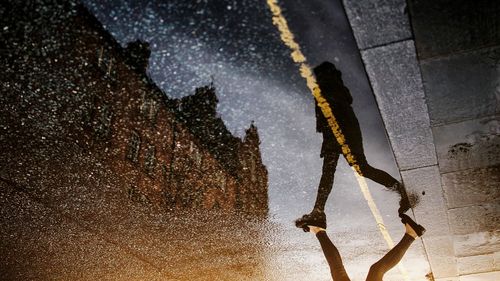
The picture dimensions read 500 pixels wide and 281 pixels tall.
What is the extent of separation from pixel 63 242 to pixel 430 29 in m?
5.53

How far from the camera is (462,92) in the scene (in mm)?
2617

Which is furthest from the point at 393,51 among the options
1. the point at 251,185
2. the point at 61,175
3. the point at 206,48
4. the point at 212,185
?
the point at 61,175

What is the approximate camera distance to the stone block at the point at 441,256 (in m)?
4.53

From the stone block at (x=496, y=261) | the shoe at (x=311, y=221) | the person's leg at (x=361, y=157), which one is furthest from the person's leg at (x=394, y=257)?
the stone block at (x=496, y=261)

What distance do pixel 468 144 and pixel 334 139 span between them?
1.25 metres

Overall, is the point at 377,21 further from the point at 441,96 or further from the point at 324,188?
the point at 324,188

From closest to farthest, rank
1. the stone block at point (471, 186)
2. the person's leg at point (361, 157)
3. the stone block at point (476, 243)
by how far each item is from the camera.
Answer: the person's leg at point (361, 157)
the stone block at point (471, 186)
the stone block at point (476, 243)

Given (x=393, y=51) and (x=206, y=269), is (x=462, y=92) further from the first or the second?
(x=206, y=269)

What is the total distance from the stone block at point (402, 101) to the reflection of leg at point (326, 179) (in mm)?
579

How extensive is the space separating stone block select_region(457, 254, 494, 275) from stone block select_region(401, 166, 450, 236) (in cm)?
120

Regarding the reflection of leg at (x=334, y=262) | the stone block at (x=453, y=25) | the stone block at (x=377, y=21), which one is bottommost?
the reflection of leg at (x=334, y=262)

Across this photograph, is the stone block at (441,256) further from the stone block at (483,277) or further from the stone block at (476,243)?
the stone block at (483,277)

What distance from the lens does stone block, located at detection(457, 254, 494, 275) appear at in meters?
5.05

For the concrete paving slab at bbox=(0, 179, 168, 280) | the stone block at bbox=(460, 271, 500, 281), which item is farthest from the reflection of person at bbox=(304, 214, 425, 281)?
the concrete paving slab at bbox=(0, 179, 168, 280)
